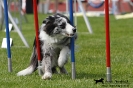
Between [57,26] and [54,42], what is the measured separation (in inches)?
8.6

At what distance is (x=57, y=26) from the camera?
21.6 feet

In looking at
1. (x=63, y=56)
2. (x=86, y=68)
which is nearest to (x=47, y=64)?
(x=63, y=56)

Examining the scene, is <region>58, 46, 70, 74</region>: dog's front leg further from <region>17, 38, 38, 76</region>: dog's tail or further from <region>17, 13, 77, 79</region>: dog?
<region>17, 38, 38, 76</region>: dog's tail

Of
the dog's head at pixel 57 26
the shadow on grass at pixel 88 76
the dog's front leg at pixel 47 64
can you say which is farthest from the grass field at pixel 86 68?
the dog's head at pixel 57 26

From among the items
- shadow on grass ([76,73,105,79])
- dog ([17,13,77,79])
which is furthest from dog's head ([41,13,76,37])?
shadow on grass ([76,73,105,79])

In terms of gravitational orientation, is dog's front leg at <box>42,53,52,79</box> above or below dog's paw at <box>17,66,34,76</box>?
above

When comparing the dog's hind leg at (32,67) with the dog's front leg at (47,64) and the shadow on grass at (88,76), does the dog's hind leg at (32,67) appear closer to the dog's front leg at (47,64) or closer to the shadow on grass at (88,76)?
the dog's front leg at (47,64)

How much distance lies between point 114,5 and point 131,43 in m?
14.9

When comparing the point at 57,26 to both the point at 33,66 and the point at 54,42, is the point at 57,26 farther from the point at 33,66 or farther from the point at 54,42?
the point at 33,66

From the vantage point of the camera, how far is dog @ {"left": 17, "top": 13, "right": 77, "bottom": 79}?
6.54 meters

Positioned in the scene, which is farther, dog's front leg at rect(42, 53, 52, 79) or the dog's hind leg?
the dog's hind leg

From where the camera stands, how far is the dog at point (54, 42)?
6.54 meters

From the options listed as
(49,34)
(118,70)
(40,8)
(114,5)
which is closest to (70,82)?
(49,34)

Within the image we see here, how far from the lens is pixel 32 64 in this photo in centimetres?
720
